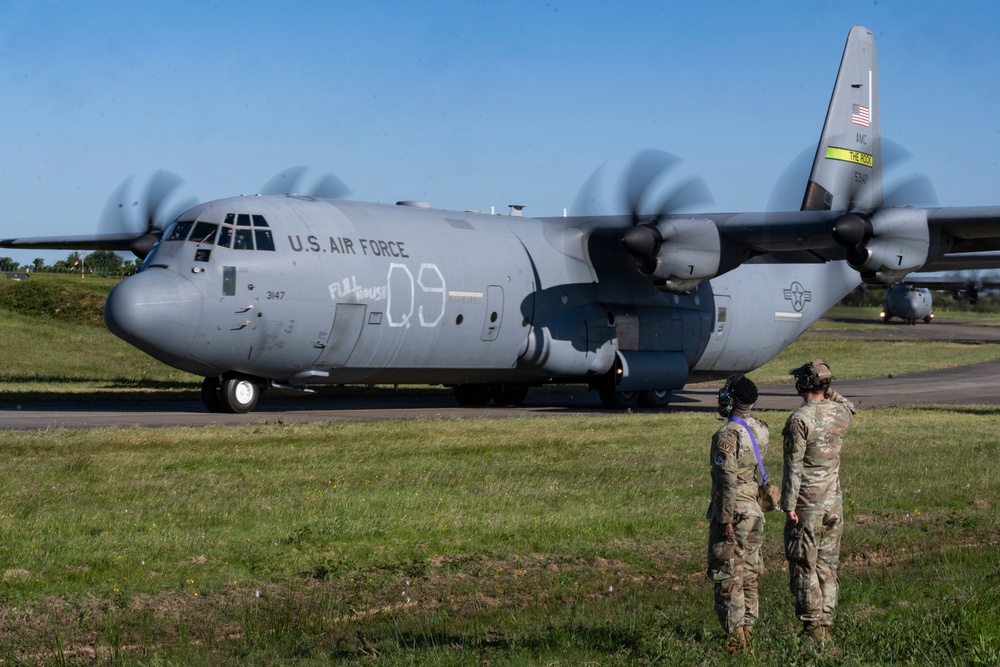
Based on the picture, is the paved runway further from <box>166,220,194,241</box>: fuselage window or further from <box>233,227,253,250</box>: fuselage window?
<box>166,220,194,241</box>: fuselage window

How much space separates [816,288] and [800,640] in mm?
25656

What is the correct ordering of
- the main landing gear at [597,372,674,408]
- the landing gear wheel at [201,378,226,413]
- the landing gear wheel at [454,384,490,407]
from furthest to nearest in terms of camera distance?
1. the landing gear wheel at [454,384,490,407]
2. the main landing gear at [597,372,674,408]
3. the landing gear wheel at [201,378,226,413]

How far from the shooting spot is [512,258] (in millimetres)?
25188

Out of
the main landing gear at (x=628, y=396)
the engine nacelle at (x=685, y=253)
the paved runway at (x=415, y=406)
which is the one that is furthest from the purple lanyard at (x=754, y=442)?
the main landing gear at (x=628, y=396)

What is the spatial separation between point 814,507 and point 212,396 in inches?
666

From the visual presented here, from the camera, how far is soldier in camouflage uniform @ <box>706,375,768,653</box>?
7043 mm

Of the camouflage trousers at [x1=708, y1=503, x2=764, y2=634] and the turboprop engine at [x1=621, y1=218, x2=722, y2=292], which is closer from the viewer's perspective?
the camouflage trousers at [x1=708, y1=503, x2=764, y2=634]

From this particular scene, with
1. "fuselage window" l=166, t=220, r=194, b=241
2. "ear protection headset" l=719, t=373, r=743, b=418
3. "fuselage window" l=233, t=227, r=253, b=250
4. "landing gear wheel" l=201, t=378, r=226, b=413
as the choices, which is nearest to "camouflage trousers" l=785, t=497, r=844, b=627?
"ear protection headset" l=719, t=373, r=743, b=418

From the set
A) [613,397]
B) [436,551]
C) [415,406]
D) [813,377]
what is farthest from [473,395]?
[813,377]

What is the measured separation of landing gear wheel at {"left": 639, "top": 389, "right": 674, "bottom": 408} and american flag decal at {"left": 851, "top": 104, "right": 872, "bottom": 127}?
1071cm

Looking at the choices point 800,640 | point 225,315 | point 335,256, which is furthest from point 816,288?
point 800,640

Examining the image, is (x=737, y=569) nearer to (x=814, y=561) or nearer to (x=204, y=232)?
(x=814, y=561)

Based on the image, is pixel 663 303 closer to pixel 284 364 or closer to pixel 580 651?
pixel 284 364

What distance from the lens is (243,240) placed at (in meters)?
20.8
